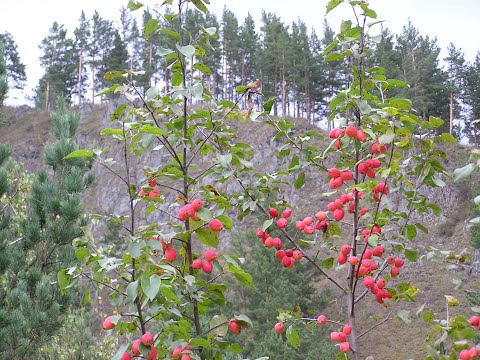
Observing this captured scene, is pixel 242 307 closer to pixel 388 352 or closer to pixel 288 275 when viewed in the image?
pixel 288 275

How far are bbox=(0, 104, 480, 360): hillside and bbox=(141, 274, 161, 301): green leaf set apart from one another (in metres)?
1.01

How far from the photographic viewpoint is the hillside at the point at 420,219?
18078 millimetres

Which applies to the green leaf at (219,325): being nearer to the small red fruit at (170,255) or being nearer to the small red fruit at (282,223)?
the small red fruit at (170,255)

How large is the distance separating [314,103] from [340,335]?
37171 millimetres

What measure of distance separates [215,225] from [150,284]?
38cm

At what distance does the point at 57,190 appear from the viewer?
17.2ft

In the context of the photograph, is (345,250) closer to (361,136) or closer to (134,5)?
(361,136)

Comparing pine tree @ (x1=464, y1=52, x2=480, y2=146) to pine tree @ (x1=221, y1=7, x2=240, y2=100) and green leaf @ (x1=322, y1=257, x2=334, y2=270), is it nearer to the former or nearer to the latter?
pine tree @ (x1=221, y1=7, x2=240, y2=100)

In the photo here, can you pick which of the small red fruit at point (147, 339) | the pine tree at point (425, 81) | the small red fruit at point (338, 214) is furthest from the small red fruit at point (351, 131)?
the pine tree at point (425, 81)

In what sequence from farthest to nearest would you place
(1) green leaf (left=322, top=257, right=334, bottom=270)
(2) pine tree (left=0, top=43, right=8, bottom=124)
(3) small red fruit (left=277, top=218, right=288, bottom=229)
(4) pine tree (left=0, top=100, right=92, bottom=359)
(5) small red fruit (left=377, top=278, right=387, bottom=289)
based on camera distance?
(2) pine tree (left=0, top=43, right=8, bottom=124)
(4) pine tree (left=0, top=100, right=92, bottom=359)
(1) green leaf (left=322, top=257, right=334, bottom=270)
(3) small red fruit (left=277, top=218, right=288, bottom=229)
(5) small red fruit (left=377, top=278, right=387, bottom=289)

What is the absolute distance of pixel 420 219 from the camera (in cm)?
2567

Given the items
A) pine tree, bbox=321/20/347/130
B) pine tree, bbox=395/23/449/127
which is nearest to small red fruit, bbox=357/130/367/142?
pine tree, bbox=395/23/449/127

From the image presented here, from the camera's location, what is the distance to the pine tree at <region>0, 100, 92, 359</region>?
15.5 ft

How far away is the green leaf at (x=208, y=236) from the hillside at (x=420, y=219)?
2.82ft
